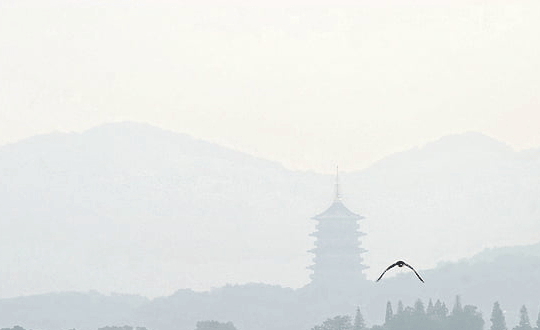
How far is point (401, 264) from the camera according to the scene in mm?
36938

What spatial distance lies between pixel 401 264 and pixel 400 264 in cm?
13

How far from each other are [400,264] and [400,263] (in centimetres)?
31

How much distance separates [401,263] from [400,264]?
50 cm

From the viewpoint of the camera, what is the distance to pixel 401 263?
36.6 metres

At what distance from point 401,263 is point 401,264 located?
38cm

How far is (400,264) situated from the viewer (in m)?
37.1

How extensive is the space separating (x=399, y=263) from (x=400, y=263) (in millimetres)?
157

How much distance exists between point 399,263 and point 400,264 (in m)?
0.16

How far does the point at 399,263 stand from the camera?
36.9 metres

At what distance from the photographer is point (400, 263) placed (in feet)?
121

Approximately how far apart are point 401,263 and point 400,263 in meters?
0.19
